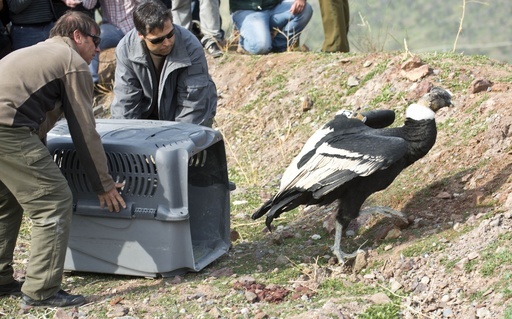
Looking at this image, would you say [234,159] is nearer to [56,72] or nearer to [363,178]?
[363,178]

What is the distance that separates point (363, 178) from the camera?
5.61 meters

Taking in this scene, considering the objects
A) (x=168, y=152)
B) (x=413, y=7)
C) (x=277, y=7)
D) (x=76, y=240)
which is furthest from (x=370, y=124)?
(x=413, y=7)

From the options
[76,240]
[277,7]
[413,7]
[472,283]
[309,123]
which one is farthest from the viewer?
[413,7]

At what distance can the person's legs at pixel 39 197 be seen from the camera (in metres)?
5.06

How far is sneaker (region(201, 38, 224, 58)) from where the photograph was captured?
33.8ft

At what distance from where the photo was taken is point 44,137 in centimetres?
539

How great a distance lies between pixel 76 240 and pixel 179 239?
0.74 m

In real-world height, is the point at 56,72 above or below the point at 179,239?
above

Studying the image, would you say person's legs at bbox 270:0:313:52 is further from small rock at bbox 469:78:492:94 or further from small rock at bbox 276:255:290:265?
small rock at bbox 276:255:290:265

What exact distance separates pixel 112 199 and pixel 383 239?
1.84 metres

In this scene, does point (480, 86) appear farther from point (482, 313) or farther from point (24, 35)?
point (24, 35)

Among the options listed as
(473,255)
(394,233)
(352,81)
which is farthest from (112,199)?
(352,81)

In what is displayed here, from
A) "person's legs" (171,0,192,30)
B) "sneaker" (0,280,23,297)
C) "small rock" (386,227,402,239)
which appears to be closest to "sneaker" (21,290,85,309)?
"sneaker" (0,280,23,297)

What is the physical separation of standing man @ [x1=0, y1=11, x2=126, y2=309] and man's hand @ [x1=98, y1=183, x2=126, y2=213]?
0.06 metres
